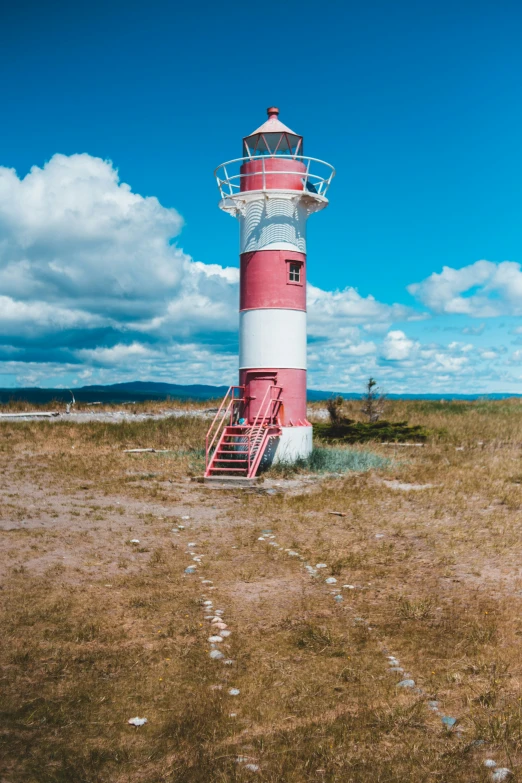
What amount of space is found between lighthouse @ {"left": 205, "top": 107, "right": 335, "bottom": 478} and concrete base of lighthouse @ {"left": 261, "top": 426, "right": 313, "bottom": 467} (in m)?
0.03

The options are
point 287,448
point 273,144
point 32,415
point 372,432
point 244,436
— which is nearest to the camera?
point 244,436

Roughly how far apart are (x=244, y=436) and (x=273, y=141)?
10.4 m

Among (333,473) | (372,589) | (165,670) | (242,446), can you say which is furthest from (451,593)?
(242,446)

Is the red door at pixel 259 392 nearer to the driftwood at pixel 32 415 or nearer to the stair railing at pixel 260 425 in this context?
the stair railing at pixel 260 425

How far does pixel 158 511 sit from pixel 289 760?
34.2 ft

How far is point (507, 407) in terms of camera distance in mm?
47844

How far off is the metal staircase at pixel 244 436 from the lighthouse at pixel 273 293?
0.05m

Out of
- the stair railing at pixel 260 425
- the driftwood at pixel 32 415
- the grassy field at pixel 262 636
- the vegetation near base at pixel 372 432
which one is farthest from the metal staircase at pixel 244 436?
the driftwood at pixel 32 415

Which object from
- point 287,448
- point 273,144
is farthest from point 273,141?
point 287,448

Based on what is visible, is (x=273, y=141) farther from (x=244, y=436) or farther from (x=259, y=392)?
(x=244, y=436)

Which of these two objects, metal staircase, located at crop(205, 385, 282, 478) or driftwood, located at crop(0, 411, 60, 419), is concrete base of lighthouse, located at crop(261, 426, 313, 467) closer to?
metal staircase, located at crop(205, 385, 282, 478)

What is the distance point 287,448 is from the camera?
22.2 meters

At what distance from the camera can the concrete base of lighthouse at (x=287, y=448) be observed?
72.0 feet

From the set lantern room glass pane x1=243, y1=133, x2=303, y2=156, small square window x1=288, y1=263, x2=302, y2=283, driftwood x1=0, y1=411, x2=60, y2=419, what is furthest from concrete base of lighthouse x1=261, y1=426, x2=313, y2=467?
driftwood x1=0, y1=411, x2=60, y2=419
